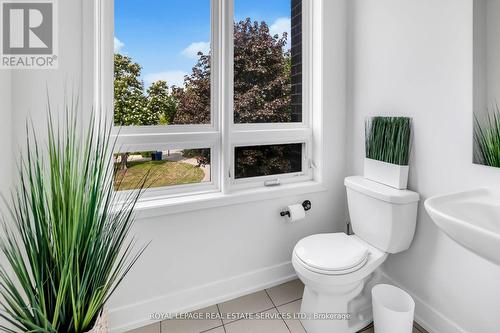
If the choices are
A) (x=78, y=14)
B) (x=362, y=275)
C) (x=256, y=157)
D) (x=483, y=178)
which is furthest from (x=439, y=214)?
(x=78, y=14)

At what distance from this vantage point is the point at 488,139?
130 centimetres

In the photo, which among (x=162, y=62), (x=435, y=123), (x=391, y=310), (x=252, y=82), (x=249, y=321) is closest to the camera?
(x=391, y=310)

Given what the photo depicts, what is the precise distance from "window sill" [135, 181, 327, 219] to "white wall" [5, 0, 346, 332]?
0.15 ft

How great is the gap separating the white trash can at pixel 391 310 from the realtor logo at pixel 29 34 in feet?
6.78

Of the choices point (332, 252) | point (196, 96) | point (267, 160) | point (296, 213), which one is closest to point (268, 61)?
point (196, 96)

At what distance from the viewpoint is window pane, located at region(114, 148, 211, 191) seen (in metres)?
1.72

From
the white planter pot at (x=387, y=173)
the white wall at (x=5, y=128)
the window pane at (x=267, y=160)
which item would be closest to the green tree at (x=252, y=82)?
the window pane at (x=267, y=160)

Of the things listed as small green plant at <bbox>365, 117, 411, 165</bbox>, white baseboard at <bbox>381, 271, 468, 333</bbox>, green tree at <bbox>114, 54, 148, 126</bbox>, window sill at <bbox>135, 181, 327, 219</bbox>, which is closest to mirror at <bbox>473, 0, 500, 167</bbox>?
small green plant at <bbox>365, 117, 411, 165</bbox>

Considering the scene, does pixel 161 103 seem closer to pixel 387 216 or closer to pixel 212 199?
pixel 212 199

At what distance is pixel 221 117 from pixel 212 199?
562mm

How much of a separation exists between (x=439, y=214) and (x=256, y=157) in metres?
1.26

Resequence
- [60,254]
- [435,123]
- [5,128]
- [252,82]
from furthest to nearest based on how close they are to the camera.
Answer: [252,82] → [435,123] → [5,128] → [60,254]

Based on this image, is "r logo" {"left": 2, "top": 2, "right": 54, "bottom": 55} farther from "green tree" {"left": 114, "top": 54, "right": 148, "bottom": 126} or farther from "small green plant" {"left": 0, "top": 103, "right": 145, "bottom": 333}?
"small green plant" {"left": 0, "top": 103, "right": 145, "bottom": 333}

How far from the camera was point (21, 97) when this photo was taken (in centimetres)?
135
